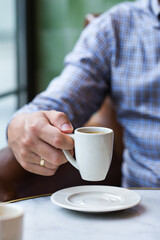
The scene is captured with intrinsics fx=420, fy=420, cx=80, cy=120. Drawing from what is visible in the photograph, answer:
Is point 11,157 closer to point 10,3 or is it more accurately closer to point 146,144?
point 146,144

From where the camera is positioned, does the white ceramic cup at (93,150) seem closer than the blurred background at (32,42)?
Yes

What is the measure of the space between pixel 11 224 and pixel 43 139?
0.35m

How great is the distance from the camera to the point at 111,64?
141cm

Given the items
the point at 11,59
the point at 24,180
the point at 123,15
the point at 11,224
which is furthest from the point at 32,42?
the point at 11,224

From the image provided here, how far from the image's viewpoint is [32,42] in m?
2.63

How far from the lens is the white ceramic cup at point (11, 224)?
1.73 feet

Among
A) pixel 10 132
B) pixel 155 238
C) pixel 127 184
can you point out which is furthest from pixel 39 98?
pixel 155 238

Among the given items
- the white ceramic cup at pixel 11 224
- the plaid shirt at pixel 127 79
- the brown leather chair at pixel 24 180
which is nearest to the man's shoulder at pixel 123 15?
the plaid shirt at pixel 127 79

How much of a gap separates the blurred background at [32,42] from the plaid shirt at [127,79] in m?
1.03

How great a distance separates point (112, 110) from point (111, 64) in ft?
0.69

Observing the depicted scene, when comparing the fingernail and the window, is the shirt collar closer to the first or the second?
the fingernail

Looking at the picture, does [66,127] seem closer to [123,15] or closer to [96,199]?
[96,199]

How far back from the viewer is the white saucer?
733 mm

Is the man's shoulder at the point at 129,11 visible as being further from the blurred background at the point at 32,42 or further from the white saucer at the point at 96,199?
the blurred background at the point at 32,42
